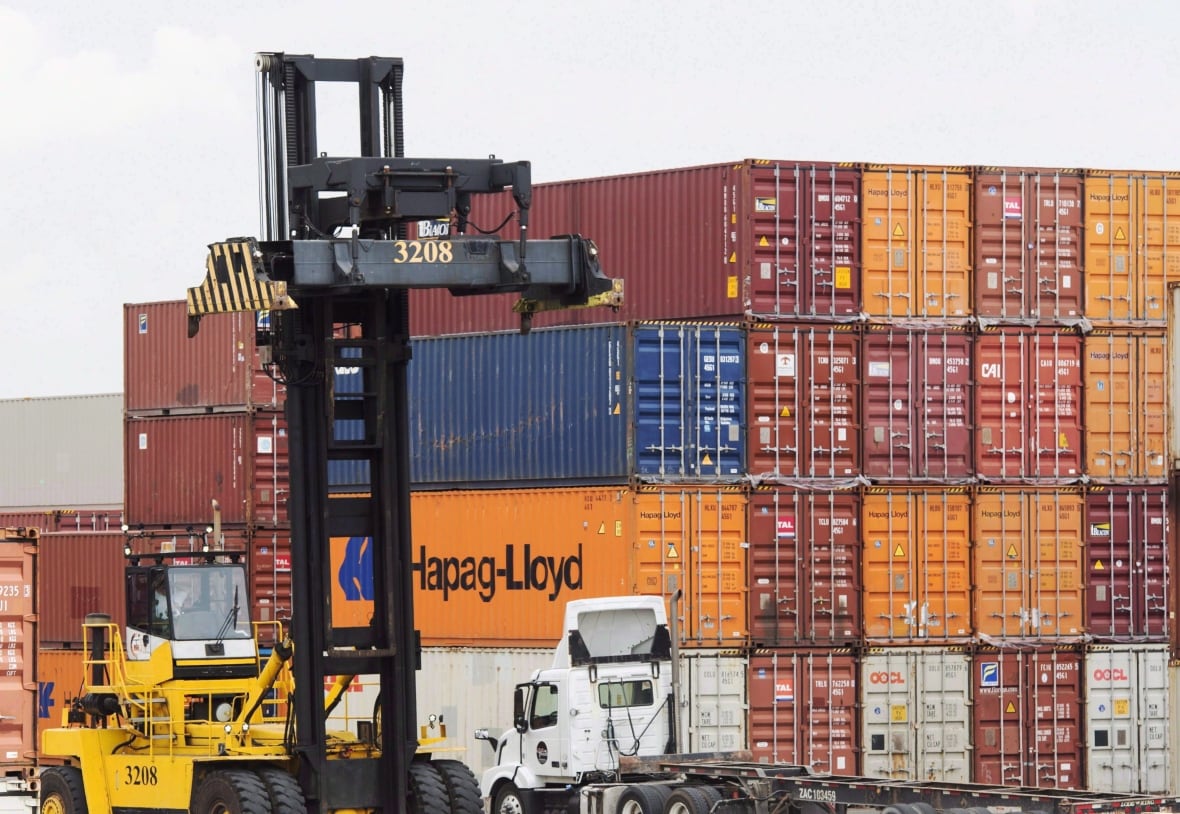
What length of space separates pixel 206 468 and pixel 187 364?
6.31 ft

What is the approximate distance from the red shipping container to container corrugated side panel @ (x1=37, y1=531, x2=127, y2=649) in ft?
8.58

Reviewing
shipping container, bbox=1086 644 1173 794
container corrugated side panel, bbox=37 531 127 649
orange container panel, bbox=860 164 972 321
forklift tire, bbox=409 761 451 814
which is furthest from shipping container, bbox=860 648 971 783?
container corrugated side panel, bbox=37 531 127 649

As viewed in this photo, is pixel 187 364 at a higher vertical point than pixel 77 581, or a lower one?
higher

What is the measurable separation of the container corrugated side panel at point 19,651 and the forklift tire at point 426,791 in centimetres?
657

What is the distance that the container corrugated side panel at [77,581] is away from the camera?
36.2 m

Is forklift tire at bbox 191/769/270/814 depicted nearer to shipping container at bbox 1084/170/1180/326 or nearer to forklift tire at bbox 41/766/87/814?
forklift tire at bbox 41/766/87/814

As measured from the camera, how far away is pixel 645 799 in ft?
66.4

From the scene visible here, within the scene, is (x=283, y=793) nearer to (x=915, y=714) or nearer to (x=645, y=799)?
(x=645, y=799)

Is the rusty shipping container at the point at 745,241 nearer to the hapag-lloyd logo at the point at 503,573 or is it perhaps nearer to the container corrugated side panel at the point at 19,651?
the hapag-lloyd logo at the point at 503,573

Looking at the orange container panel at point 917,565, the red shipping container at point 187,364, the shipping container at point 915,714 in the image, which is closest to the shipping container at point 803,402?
the orange container panel at point 917,565

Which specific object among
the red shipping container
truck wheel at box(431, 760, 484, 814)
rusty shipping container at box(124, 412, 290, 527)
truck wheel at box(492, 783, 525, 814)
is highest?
the red shipping container

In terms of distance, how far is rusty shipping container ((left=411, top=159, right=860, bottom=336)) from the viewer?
88.7 ft

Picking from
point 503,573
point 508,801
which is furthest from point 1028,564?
point 508,801

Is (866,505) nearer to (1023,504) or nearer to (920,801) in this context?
(1023,504)
